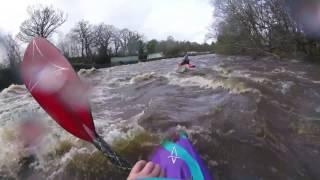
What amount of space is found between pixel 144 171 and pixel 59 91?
3.53ft

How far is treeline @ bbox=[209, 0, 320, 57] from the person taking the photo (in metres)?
24.9

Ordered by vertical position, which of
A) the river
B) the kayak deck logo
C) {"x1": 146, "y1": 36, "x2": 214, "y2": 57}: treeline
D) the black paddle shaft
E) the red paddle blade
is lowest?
{"x1": 146, "y1": 36, "x2": 214, "y2": 57}: treeline

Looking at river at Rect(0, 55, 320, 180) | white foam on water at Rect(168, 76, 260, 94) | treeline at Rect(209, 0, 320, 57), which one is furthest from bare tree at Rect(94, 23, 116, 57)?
river at Rect(0, 55, 320, 180)

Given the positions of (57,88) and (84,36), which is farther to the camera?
(84,36)

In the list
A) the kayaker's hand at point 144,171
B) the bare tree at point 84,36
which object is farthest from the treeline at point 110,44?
the kayaker's hand at point 144,171

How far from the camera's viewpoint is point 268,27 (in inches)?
1241

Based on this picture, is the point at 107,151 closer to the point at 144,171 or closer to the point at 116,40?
the point at 144,171

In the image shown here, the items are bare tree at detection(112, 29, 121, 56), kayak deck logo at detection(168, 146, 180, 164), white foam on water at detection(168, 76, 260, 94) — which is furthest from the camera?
bare tree at detection(112, 29, 121, 56)

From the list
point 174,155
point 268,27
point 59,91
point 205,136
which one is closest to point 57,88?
point 59,91

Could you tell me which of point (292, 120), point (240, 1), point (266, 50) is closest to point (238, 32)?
point (240, 1)

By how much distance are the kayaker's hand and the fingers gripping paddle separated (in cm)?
85

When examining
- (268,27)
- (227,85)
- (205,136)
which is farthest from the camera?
(268,27)

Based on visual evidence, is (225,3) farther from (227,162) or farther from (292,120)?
(227,162)

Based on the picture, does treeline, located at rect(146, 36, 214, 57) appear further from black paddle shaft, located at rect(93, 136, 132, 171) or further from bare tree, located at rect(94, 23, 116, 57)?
black paddle shaft, located at rect(93, 136, 132, 171)
